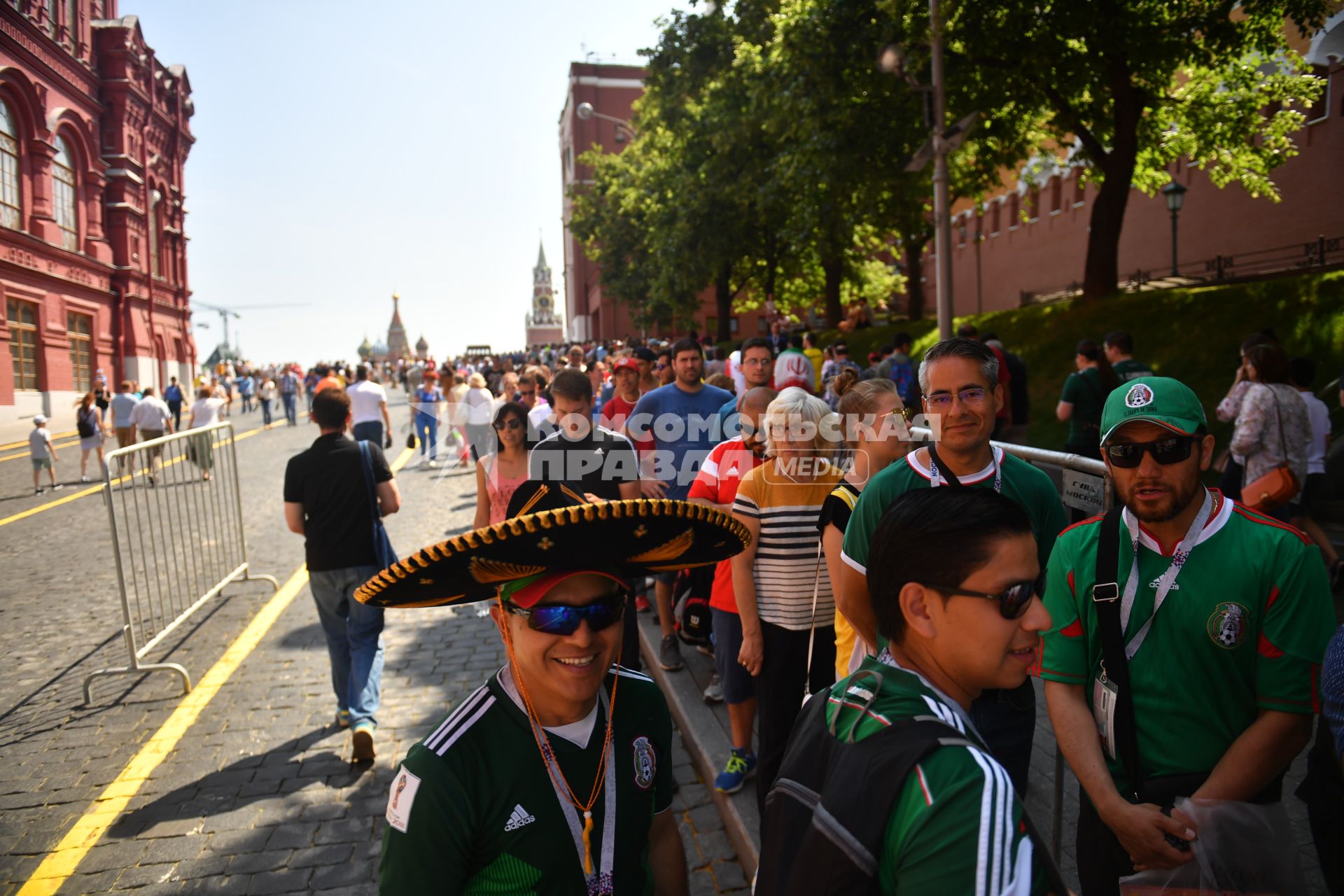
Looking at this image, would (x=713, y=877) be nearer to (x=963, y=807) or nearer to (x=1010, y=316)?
(x=963, y=807)

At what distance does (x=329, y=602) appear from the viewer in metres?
5.44

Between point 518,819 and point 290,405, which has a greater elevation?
point 290,405

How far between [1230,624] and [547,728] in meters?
1.73

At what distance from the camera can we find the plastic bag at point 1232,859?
7.20ft

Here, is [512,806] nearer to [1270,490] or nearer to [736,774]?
[736,774]

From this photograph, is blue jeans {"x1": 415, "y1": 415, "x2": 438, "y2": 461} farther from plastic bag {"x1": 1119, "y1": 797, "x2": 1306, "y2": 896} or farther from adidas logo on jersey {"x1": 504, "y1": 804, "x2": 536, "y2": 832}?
plastic bag {"x1": 1119, "y1": 797, "x2": 1306, "y2": 896}

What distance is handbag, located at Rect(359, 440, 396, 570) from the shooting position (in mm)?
A: 5438

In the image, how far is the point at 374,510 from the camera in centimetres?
550

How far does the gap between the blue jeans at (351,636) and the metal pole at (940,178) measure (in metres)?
10.0

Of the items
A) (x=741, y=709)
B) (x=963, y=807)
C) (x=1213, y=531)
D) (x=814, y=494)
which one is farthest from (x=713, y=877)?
(x=963, y=807)

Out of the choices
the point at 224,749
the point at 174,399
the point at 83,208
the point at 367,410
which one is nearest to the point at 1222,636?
the point at 224,749

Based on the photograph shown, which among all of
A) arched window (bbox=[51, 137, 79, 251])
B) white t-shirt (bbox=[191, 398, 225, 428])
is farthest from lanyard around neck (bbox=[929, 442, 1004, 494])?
arched window (bbox=[51, 137, 79, 251])

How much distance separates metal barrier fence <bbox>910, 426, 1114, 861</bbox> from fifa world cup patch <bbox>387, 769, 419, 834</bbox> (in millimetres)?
2365

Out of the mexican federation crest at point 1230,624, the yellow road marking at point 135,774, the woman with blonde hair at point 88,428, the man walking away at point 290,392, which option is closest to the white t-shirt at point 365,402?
the woman with blonde hair at point 88,428
